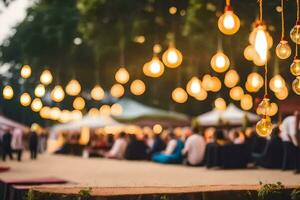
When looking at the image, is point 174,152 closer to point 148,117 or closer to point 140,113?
point 148,117

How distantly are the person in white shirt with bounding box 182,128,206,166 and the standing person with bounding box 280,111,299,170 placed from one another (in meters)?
2.81

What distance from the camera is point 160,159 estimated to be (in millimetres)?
20094

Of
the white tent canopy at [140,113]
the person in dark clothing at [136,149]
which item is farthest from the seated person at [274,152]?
the white tent canopy at [140,113]

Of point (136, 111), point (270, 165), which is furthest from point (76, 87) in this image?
point (136, 111)

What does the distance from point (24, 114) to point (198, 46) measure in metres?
26.8

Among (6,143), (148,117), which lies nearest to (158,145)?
(6,143)

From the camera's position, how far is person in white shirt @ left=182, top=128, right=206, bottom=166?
57.7ft

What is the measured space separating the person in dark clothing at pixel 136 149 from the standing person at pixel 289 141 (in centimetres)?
800

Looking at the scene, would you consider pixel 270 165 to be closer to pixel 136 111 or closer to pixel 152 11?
pixel 152 11

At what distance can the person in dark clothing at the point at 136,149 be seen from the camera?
22672 millimetres

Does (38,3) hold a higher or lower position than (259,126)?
higher

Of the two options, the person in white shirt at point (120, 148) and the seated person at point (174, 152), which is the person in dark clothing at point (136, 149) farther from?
the seated person at point (174, 152)

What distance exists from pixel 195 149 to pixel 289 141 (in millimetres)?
3519

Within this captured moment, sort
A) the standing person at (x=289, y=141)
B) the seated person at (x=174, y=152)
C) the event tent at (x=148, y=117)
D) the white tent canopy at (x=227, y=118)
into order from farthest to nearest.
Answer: the event tent at (x=148, y=117)
the white tent canopy at (x=227, y=118)
the seated person at (x=174, y=152)
the standing person at (x=289, y=141)
